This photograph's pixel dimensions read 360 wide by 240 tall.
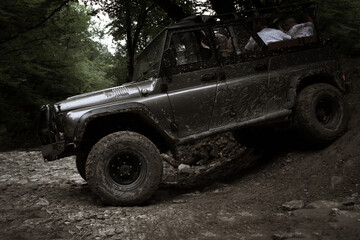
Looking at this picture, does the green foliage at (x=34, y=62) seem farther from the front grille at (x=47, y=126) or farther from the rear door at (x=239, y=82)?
the rear door at (x=239, y=82)

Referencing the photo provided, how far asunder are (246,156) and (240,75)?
2362 millimetres

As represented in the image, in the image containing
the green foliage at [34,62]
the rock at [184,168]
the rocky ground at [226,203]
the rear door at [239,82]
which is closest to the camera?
the rocky ground at [226,203]

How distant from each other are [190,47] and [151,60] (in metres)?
0.66

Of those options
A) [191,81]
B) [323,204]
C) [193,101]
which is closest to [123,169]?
[193,101]

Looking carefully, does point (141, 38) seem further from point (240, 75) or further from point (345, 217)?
point (345, 217)

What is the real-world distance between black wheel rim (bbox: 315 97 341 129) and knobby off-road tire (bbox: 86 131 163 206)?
287 centimetres

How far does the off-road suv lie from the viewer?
4.08m

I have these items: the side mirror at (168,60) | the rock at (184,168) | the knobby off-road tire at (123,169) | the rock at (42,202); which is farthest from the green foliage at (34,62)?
the knobby off-road tire at (123,169)

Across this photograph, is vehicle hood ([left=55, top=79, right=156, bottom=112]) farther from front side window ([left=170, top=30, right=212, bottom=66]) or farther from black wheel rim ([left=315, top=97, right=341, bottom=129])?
black wheel rim ([left=315, top=97, right=341, bottom=129])

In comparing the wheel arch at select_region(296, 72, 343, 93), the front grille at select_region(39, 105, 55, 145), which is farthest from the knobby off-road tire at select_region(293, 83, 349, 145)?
the front grille at select_region(39, 105, 55, 145)

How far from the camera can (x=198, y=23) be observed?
474 cm

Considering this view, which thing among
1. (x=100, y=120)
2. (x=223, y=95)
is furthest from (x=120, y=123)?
(x=223, y=95)

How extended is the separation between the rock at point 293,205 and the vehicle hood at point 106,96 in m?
2.26

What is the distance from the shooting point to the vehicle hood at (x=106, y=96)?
4.19m
